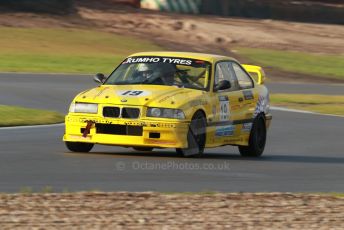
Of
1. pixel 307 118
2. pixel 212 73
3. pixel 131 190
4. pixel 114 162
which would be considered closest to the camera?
pixel 131 190

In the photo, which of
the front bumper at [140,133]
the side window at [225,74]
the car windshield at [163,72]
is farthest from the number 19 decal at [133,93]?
the side window at [225,74]

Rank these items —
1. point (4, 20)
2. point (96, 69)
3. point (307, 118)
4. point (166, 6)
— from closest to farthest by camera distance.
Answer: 1. point (307, 118)
2. point (96, 69)
3. point (4, 20)
4. point (166, 6)

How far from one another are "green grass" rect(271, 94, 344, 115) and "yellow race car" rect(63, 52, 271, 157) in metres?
9.98

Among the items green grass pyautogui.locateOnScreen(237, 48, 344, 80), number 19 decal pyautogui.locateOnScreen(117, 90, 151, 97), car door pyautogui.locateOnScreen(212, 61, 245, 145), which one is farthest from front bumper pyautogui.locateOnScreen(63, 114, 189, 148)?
green grass pyautogui.locateOnScreen(237, 48, 344, 80)

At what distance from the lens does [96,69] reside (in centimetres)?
3678

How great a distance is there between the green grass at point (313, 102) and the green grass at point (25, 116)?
24.0 feet

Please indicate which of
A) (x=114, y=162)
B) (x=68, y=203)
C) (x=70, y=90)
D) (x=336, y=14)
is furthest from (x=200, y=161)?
(x=336, y=14)

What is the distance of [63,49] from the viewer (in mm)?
42312

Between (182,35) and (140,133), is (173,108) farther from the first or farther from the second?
(182,35)

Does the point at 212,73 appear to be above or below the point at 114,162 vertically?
above

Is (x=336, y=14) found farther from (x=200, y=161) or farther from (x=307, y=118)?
(x=200, y=161)

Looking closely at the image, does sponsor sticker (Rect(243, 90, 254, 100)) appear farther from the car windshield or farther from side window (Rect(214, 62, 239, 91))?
the car windshield

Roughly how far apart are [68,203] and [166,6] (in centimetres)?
4704

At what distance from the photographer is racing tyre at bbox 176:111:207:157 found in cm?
1372
